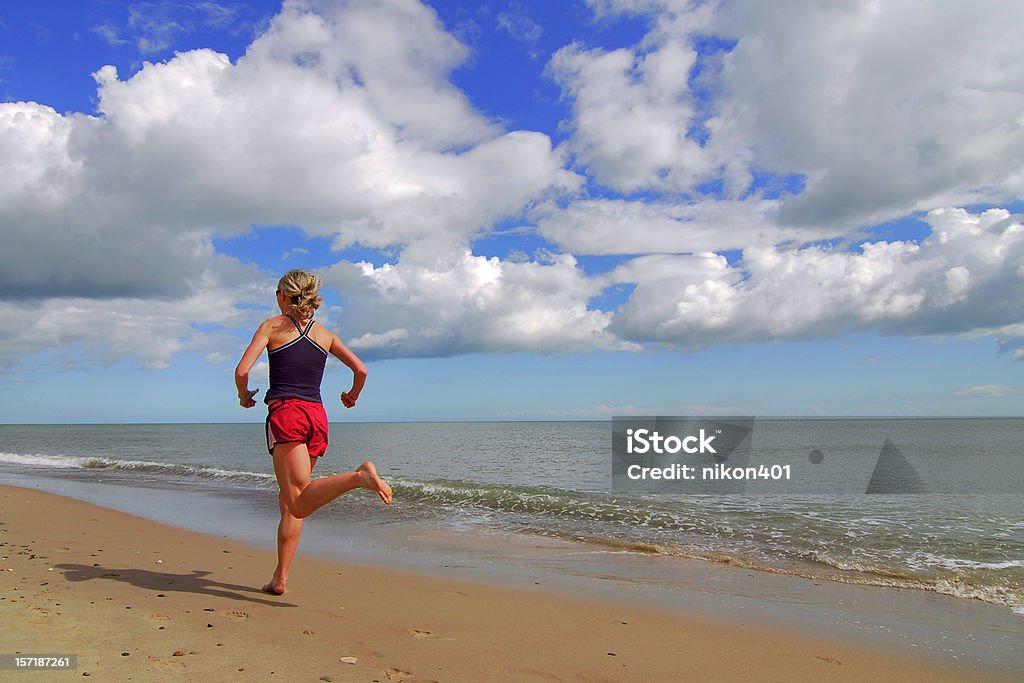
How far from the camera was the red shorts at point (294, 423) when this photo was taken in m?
4.39

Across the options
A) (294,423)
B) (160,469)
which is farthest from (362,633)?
(160,469)

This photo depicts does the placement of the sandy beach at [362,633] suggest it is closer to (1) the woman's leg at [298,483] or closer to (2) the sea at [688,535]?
(1) the woman's leg at [298,483]

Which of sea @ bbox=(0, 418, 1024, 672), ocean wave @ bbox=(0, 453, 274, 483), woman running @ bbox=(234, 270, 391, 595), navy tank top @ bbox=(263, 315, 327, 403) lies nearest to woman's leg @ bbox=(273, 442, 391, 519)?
woman running @ bbox=(234, 270, 391, 595)

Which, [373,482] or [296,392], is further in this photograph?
[296,392]

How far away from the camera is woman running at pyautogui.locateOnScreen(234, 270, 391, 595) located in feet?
14.4

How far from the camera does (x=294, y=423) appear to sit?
4.41m

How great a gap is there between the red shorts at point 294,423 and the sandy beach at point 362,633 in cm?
118

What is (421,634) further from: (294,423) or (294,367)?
(294,367)

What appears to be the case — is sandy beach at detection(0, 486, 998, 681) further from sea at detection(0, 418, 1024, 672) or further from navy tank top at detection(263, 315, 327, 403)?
navy tank top at detection(263, 315, 327, 403)

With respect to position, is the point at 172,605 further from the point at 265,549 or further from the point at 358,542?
the point at 358,542

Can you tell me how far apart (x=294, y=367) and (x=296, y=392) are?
17 cm

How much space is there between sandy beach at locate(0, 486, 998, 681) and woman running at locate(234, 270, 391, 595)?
834 millimetres

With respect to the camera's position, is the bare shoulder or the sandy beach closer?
the sandy beach

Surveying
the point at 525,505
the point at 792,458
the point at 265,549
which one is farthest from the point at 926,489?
the point at 265,549
